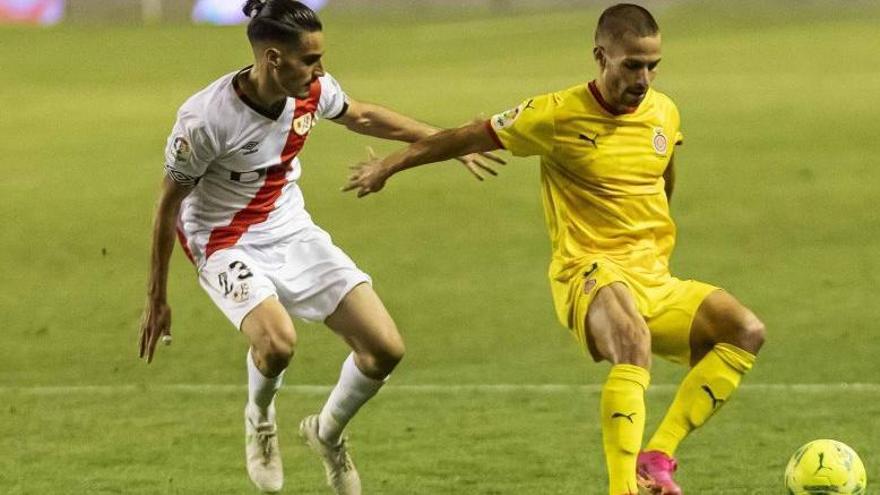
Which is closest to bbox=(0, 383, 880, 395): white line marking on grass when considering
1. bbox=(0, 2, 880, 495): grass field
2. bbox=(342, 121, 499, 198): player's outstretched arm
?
bbox=(0, 2, 880, 495): grass field

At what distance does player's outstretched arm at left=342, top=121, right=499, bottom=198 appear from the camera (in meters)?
6.90

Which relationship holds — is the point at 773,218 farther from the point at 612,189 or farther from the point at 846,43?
the point at 846,43

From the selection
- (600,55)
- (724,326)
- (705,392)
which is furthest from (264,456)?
(600,55)

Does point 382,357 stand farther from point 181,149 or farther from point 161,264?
point 181,149

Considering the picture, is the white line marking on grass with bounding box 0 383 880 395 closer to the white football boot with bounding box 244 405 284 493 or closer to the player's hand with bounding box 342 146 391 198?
the white football boot with bounding box 244 405 284 493

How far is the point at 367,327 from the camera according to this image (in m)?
7.18

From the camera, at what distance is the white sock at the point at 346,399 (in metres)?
7.23

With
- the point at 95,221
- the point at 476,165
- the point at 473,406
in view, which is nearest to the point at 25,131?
the point at 95,221

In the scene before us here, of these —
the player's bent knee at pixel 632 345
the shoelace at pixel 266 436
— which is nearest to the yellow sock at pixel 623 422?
the player's bent knee at pixel 632 345

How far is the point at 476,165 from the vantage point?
757 cm

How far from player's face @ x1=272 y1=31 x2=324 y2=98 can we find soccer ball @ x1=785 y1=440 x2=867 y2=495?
8.02ft

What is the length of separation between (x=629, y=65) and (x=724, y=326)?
1074 millimetres

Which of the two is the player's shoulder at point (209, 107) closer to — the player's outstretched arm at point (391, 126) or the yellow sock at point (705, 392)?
the player's outstretched arm at point (391, 126)

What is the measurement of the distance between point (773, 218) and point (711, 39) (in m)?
12.5
